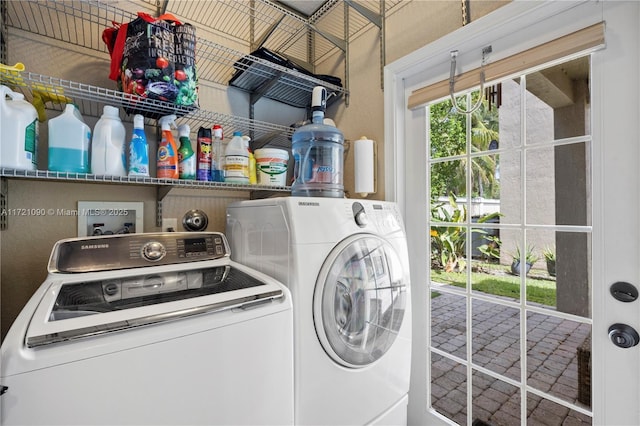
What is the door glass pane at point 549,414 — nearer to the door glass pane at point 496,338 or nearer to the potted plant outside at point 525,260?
the door glass pane at point 496,338

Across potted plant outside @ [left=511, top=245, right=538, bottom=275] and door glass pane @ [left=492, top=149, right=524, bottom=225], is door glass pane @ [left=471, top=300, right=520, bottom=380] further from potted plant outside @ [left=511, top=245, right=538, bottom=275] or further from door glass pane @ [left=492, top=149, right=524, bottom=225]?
door glass pane @ [left=492, top=149, right=524, bottom=225]

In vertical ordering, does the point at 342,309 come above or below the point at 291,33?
below

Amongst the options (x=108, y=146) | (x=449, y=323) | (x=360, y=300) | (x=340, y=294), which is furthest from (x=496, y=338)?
(x=108, y=146)

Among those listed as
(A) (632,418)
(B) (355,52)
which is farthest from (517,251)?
(B) (355,52)

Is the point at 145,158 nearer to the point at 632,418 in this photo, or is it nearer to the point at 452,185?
the point at 452,185

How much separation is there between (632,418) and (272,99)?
241cm

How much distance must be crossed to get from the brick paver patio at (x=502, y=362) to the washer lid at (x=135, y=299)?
1.07 m

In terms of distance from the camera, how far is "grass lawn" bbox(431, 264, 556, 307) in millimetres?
1227

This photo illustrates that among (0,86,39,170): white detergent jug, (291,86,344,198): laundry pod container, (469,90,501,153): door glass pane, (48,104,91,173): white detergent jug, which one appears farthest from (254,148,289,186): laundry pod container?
(469,90,501,153): door glass pane

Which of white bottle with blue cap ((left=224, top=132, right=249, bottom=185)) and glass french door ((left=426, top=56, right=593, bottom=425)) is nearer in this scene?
glass french door ((left=426, top=56, right=593, bottom=425))

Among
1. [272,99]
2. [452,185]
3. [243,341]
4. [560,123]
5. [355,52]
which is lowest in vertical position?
[243,341]

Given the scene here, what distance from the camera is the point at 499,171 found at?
1.39 meters

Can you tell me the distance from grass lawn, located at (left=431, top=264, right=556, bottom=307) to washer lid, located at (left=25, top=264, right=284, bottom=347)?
1.03 metres

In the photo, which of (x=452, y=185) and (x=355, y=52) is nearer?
(x=452, y=185)
